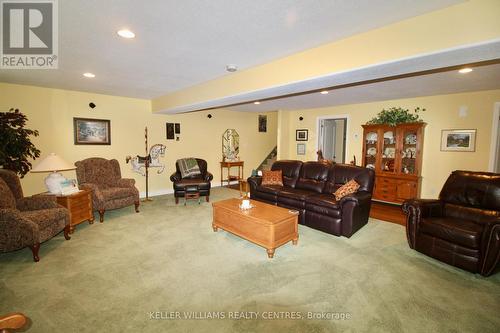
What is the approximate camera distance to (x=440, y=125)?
518cm

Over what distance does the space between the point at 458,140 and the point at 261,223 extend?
4737mm

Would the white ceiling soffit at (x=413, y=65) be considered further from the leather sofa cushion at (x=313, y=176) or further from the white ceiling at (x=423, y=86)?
the leather sofa cushion at (x=313, y=176)

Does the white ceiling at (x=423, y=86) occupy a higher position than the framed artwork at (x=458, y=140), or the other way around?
the white ceiling at (x=423, y=86)

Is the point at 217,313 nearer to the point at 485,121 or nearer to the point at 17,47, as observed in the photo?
the point at 17,47

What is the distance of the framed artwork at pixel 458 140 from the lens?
481cm

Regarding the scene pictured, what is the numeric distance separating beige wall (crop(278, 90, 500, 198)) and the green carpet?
2.65 metres

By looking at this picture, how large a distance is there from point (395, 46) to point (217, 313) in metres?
2.77

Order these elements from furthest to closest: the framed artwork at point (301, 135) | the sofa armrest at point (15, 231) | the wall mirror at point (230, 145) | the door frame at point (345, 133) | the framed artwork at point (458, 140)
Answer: the wall mirror at point (230, 145)
the framed artwork at point (301, 135)
the door frame at point (345, 133)
the framed artwork at point (458, 140)
the sofa armrest at point (15, 231)

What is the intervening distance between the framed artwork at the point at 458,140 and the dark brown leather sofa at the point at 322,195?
7.93 ft

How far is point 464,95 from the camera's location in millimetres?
4855

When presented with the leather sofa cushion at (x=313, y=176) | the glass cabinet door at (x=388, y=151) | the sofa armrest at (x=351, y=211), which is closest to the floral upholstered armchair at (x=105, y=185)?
the leather sofa cushion at (x=313, y=176)

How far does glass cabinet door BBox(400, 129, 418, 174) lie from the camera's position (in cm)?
537

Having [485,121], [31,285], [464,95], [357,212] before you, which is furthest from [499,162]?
[31,285]

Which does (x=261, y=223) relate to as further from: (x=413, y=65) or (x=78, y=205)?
(x=78, y=205)
